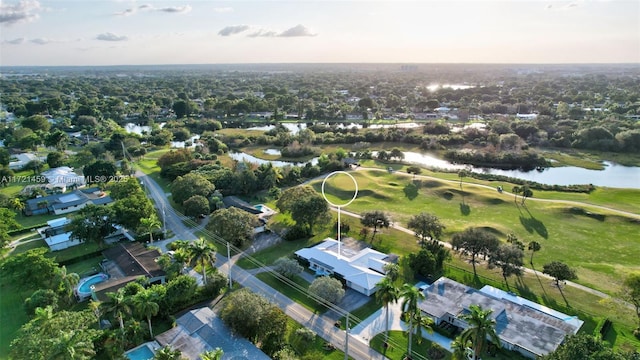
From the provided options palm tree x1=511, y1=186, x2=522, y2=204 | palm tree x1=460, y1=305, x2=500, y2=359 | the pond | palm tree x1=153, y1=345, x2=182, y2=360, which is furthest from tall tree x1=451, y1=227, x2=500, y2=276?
the pond

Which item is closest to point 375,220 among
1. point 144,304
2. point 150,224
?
point 150,224

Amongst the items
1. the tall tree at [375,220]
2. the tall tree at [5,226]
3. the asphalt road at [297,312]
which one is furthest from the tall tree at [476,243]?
the tall tree at [5,226]

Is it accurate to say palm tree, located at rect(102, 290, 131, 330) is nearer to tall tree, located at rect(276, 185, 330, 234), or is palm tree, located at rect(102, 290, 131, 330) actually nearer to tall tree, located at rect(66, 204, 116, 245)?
tall tree, located at rect(66, 204, 116, 245)

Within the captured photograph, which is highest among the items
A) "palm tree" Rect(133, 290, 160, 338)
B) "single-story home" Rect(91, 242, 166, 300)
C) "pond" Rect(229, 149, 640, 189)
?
"palm tree" Rect(133, 290, 160, 338)

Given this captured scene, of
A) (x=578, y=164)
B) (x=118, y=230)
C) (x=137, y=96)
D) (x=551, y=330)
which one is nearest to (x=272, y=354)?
(x=551, y=330)

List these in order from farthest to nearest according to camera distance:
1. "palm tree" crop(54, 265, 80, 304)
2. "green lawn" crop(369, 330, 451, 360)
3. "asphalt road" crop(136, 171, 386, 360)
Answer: "palm tree" crop(54, 265, 80, 304), "asphalt road" crop(136, 171, 386, 360), "green lawn" crop(369, 330, 451, 360)

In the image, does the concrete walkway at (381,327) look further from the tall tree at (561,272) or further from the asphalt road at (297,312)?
the tall tree at (561,272)

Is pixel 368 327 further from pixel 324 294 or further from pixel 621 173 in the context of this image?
pixel 621 173
